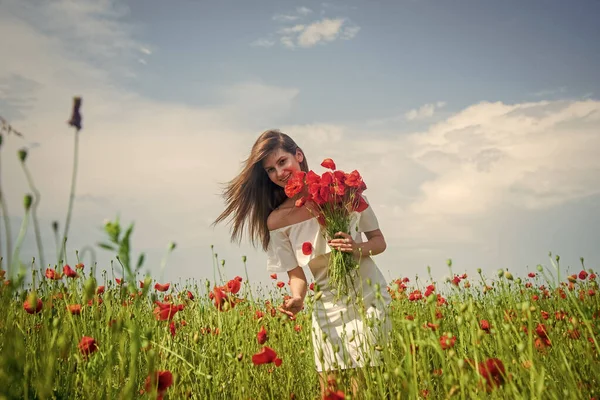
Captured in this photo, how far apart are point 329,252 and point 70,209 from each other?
2.03 meters

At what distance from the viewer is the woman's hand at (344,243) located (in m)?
2.59

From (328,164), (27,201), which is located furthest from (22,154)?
(328,164)

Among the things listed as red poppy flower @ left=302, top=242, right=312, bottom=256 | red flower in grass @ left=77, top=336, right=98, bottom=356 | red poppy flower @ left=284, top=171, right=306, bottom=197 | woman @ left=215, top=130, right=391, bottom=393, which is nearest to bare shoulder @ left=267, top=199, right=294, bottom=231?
woman @ left=215, top=130, right=391, bottom=393

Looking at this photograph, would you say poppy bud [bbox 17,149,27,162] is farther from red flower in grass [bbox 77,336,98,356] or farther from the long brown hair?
the long brown hair

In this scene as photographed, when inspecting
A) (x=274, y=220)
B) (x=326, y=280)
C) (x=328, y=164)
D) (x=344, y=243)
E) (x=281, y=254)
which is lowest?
(x=326, y=280)

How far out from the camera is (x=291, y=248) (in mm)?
3287

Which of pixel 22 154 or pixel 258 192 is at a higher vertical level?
pixel 258 192

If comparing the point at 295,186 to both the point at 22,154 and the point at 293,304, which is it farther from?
the point at 22,154

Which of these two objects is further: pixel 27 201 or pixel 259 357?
pixel 259 357

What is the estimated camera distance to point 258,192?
374 centimetres

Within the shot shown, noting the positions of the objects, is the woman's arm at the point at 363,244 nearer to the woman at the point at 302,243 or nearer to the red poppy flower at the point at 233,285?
the woman at the point at 302,243

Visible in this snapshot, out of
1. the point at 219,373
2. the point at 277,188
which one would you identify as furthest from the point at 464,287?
the point at 219,373

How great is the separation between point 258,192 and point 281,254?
706 mm

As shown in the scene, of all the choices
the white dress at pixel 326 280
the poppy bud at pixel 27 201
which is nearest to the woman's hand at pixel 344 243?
the white dress at pixel 326 280
